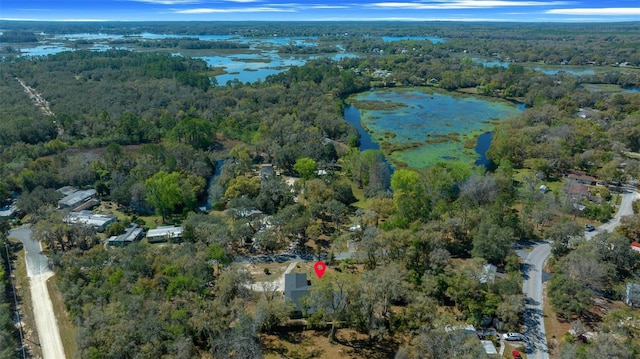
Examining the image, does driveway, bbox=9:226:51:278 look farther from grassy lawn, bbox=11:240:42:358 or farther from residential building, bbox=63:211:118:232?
residential building, bbox=63:211:118:232

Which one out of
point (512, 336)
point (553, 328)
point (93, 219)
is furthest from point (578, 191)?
point (93, 219)

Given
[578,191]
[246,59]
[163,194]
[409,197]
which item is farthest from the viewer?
[246,59]

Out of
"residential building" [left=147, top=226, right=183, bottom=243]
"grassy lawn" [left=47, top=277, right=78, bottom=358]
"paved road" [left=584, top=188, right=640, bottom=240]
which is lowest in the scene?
"paved road" [left=584, top=188, right=640, bottom=240]

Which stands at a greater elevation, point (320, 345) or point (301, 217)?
point (301, 217)

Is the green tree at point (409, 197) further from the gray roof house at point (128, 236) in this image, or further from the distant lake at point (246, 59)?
the distant lake at point (246, 59)

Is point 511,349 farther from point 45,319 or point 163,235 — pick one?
point 45,319

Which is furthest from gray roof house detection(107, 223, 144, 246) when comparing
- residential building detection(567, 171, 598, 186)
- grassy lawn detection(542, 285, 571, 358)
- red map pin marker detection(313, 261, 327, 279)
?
residential building detection(567, 171, 598, 186)
